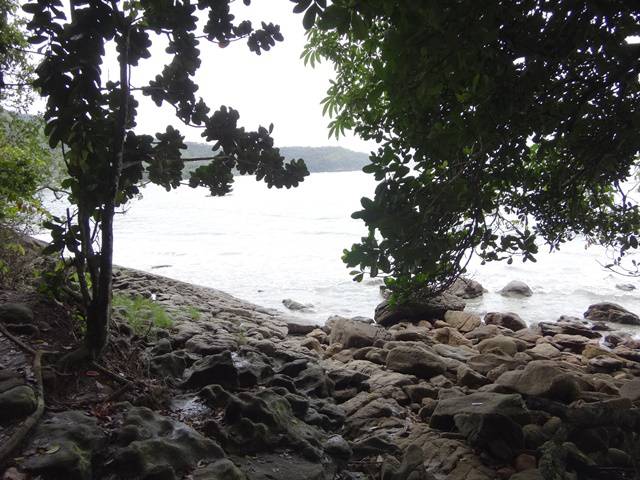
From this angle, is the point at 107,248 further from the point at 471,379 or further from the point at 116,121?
→ the point at 471,379

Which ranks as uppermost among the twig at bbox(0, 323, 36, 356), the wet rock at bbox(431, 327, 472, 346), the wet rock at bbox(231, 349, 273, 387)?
the twig at bbox(0, 323, 36, 356)

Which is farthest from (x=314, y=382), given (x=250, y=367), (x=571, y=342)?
(x=571, y=342)

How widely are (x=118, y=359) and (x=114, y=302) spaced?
62.3 inches

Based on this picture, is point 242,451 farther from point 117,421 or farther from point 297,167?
point 297,167

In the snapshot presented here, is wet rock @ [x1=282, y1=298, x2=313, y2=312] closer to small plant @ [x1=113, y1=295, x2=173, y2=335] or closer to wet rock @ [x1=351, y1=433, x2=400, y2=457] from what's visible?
small plant @ [x1=113, y1=295, x2=173, y2=335]

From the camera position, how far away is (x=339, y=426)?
11.6ft

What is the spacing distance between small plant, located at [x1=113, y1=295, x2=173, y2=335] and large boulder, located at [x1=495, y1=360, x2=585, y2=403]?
3201mm

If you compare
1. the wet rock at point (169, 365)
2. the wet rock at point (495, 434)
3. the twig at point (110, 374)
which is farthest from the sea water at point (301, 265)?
the wet rock at point (495, 434)

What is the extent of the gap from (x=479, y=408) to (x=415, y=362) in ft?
4.74

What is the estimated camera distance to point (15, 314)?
326 centimetres

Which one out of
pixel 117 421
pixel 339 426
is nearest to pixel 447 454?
pixel 339 426

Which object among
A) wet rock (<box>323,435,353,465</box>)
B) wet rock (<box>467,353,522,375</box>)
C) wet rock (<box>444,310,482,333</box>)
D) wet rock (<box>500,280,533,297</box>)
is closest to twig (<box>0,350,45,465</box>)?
wet rock (<box>323,435,353,465</box>)

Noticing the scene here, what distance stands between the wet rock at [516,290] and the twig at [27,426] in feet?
39.4

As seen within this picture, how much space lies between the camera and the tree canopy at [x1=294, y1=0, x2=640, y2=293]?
1.84 metres
